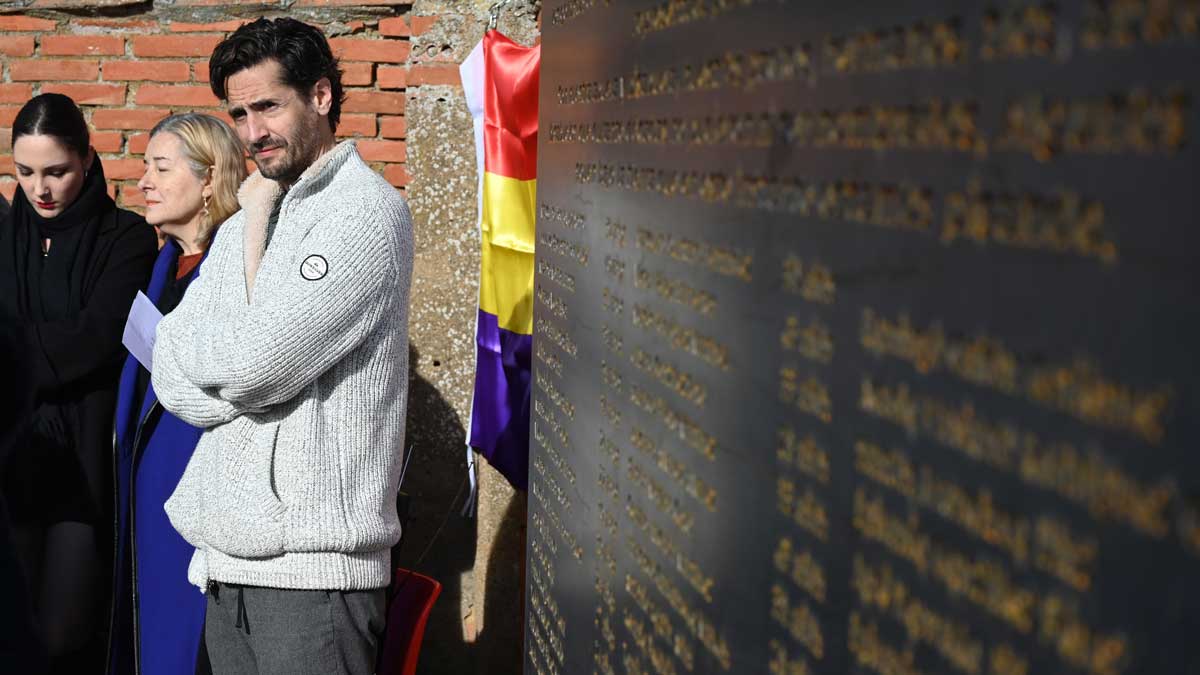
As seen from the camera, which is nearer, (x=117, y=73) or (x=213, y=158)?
(x=213, y=158)

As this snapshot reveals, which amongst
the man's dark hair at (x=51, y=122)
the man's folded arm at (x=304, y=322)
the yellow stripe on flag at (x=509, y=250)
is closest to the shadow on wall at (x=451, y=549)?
the yellow stripe on flag at (x=509, y=250)

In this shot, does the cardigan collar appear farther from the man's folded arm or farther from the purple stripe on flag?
the purple stripe on flag

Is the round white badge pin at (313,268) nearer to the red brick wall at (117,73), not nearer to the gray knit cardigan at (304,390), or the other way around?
the gray knit cardigan at (304,390)

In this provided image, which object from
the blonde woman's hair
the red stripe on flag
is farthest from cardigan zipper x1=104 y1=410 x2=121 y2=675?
the red stripe on flag

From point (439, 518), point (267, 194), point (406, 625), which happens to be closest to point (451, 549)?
point (439, 518)

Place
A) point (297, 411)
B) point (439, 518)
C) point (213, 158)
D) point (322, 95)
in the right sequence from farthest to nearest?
point (439, 518)
point (213, 158)
point (322, 95)
point (297, 411)

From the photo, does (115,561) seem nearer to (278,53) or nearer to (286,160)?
(286,160)

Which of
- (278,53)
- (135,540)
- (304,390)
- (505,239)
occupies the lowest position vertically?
(135,540)

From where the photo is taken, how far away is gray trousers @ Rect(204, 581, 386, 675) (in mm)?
2131

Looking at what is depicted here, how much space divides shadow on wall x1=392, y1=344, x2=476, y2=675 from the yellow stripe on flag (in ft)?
1.83

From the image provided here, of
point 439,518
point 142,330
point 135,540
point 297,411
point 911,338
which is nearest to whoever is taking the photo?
point 911,338

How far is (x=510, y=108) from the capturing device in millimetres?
2980

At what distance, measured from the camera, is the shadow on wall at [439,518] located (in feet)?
11.6

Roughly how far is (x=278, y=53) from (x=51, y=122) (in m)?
1.21
